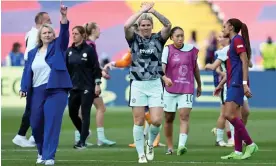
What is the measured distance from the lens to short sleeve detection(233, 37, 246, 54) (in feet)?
48.7

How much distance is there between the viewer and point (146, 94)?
14.4 metres

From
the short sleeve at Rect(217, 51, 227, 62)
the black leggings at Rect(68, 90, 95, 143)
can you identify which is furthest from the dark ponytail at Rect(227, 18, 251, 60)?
the black leggings at Rect(68, 90, 95, 143)

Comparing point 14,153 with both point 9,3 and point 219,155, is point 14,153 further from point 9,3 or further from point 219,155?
point 9,3

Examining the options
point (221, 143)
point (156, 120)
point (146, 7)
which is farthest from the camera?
point (221, 143)

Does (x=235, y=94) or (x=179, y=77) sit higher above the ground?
(x=179, y=77)

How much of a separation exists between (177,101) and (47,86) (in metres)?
3.19

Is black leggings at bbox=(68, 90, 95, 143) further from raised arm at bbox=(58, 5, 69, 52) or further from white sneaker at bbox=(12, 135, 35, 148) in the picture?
raised arm at bbox=(58, 5, 69, 52)

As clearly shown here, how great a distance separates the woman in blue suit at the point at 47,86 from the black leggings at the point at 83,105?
3.50 meters

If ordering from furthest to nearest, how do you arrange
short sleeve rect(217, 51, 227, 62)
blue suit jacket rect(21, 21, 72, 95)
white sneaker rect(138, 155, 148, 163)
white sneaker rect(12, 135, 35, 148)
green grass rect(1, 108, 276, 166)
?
white sneaker rect(12, 135, 35, 148) → short sleeve rect(217, 51, 227, 62) → green grass rect(1, 108, 276, 166) → white sneaker rect(138, 155, 148, 163) → blue suit jacket rect(21, 21, 72, 95)

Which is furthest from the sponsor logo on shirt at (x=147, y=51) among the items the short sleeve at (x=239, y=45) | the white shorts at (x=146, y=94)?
the short sleeve at (x=239, y=45)

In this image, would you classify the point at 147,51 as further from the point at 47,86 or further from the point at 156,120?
the point at 47,86

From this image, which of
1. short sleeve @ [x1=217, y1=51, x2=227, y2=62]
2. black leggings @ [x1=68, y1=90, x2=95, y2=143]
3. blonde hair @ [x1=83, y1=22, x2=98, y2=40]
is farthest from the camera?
blonde hair @ [x1=83, y1=22, x2=98, y2=40]

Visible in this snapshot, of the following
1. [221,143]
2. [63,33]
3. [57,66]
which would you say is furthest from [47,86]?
[221,143]

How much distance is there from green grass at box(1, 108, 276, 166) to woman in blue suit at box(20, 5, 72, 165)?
1.48 feet
